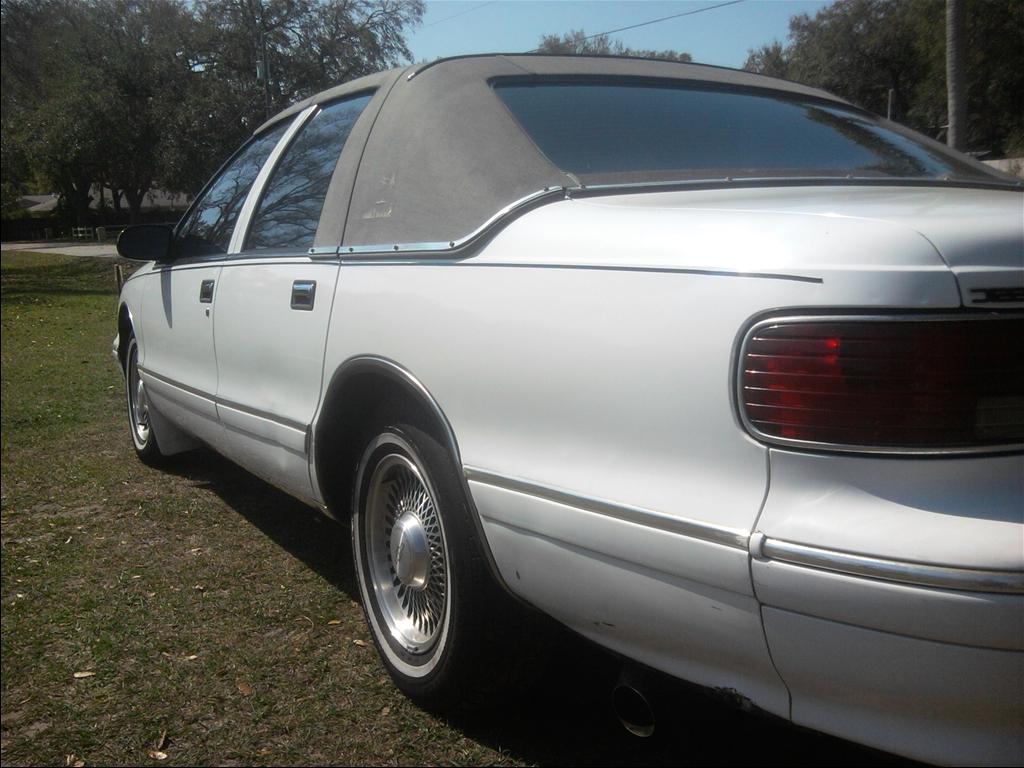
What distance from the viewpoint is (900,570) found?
1.69 m

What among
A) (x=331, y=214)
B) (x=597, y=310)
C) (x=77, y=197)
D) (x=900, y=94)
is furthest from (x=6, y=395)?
(x=77, y=197)

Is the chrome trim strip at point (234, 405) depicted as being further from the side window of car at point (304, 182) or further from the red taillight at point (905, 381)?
the red taillight at point (905, 381)

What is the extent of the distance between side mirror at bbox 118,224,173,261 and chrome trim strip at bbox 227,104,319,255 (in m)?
0.73

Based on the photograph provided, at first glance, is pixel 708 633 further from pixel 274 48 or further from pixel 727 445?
pixel 274 48

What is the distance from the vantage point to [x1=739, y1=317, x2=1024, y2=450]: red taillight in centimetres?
176

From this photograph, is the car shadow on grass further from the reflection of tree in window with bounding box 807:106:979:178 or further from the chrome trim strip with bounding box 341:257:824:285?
the reflection of tree in window with bounding box 807:106:979:178

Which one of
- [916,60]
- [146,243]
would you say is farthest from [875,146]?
[916,60]

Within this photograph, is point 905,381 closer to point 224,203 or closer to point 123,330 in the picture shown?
point 224,203

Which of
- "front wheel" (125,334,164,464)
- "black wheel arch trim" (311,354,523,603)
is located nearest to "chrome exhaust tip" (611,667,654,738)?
"black wheel arch trim" (311,354,523,603)

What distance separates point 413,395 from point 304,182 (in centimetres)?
137

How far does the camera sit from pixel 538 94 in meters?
3.07

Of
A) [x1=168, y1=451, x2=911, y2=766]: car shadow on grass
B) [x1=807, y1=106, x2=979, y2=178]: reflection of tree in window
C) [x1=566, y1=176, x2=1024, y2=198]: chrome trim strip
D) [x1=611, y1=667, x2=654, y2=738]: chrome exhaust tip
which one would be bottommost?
[x1=168, y1=451, x2=911, y2=766]: car shadow on grass

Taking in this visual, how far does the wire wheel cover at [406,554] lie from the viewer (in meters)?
2.86

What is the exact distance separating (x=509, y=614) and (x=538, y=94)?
1.54m
